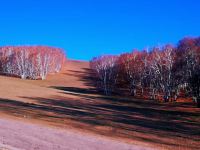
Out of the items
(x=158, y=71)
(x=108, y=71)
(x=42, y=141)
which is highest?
(x=108, y=71)

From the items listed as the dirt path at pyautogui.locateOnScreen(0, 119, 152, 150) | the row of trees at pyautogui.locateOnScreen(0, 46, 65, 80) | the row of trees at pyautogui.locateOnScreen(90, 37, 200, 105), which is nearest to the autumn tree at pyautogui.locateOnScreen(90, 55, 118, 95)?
the row of trees at pyautogui.locateOnScreen(90, 37, 200, 105)

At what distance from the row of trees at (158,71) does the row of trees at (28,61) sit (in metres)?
18.0

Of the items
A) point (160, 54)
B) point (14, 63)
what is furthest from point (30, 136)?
point (14, 63)

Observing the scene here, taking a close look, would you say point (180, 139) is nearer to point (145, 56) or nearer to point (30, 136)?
point (30, 136)

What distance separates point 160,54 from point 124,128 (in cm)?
3936

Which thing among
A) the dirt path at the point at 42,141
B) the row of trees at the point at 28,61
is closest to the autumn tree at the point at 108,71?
the row of trees at the point at 28,61

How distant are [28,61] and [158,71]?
47.3m

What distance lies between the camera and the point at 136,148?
60.2 ft

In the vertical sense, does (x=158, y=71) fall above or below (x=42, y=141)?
above

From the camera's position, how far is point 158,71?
6356 cm

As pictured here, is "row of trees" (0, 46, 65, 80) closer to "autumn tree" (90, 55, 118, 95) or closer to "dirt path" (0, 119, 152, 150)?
"autumn tree" (90, 55, 118, 95)

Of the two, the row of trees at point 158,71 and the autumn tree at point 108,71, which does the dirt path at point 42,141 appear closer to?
the row of trees at point 158,71

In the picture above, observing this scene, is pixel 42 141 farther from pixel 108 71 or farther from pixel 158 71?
pixel 108 71

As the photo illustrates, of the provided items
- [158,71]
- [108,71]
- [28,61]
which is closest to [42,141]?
[158,71]
